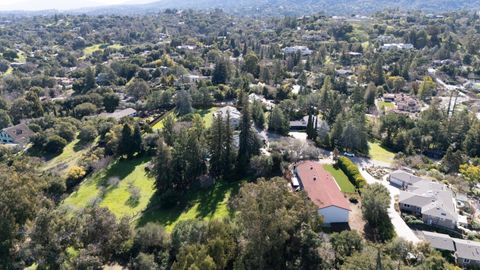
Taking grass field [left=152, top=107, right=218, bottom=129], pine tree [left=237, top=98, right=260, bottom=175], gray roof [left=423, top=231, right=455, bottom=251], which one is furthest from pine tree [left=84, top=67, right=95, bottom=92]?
gray roof [left=423, top=231, right=455, bottom=251]

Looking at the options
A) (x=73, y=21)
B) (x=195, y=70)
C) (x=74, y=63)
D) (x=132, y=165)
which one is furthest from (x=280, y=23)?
(x=132, y=165)

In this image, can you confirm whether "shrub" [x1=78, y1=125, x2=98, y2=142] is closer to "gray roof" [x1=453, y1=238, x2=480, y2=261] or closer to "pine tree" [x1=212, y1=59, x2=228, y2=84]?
"pine tree" [x1=212, y1=59, x2=228, y2=84]

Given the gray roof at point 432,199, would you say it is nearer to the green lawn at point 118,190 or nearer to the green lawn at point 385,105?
the green lawn at point 118,190

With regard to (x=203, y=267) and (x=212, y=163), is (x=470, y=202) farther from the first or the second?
(x=203, y=267)

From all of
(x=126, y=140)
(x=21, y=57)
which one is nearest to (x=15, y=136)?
(x=126, y=140)

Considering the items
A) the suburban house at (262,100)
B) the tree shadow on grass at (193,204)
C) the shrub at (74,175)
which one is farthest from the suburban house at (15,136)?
the suburban house at (262,100)

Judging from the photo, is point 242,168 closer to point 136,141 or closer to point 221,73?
point 136,141
